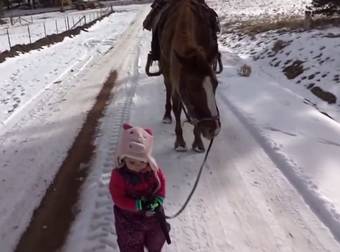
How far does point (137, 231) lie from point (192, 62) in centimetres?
208

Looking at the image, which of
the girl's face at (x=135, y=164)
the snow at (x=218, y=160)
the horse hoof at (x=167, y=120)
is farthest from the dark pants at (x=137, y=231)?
the horse hoof at (x=167, y=120)

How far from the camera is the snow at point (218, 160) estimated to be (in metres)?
4.21

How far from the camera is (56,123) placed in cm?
795

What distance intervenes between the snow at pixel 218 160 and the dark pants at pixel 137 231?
0.70 m

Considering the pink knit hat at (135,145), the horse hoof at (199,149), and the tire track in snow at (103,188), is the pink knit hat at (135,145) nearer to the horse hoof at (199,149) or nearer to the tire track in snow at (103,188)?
the tire track in snow at (103,188)

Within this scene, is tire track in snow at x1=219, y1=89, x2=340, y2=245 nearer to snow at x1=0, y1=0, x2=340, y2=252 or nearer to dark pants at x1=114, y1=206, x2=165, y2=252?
snow at x1=0, y1=0, x2=340, y2=252

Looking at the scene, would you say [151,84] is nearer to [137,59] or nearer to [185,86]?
[137,59]

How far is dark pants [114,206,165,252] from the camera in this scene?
3180mm

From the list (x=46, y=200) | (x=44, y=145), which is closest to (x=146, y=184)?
(x=46, y=200)

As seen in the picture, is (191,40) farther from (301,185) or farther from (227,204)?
(301,185)

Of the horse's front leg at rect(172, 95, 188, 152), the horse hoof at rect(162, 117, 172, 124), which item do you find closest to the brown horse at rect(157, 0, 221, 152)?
the horse's front leg at rect(172, 95, 188, 152)

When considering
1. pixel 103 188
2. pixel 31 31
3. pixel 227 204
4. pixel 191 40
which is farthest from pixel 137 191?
pixel 31 31

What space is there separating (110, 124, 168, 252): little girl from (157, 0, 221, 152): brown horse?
1.40 meters

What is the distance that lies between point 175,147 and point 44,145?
2.12m
